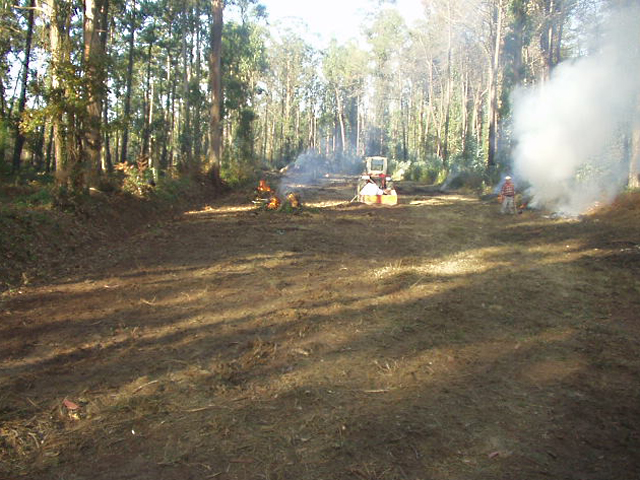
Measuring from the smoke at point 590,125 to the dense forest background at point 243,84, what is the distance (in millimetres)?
320

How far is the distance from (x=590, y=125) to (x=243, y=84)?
2796 centimetres

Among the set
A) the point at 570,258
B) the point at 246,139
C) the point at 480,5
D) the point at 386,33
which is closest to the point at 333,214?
the point at 570,258

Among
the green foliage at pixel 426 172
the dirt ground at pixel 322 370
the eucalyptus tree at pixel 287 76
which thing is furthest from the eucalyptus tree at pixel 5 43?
the eucalyptus tree at pixel 287 76

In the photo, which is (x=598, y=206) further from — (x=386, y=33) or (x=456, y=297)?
(x=386, y=33)

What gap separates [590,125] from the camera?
776 inches

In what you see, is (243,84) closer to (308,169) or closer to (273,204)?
(308,169)

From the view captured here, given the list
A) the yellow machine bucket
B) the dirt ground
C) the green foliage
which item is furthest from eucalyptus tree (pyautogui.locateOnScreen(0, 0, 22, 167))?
the green foliage

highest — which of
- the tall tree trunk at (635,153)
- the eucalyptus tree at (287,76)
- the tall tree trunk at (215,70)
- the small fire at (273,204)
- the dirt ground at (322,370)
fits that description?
the eucalyptus tree at (287,76)

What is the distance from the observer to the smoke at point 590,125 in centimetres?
1802

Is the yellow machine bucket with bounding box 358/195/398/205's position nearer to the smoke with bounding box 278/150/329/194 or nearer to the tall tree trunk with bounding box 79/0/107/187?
the tall tree trunk with bounding box 79/0/107/187

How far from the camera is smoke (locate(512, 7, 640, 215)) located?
59.1 ft

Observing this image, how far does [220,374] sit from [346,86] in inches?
2728

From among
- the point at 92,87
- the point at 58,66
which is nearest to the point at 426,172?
the point at 92,87

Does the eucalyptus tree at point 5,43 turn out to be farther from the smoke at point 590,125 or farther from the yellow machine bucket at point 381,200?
the smoke at point 590,125
